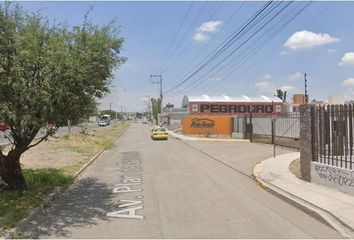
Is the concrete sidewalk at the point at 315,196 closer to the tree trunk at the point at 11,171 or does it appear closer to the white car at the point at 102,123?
the tree trunk at the point at 11,171

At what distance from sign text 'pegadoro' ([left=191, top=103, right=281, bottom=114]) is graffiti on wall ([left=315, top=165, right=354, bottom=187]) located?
66.3m

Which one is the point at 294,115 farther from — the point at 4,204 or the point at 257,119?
the point at 4,204

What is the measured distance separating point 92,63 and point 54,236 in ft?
16.8

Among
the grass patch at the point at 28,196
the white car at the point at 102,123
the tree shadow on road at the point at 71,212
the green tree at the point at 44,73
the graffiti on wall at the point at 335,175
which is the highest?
the green tree at the point at 44,73

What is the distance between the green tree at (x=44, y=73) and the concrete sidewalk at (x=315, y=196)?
20.1 feet

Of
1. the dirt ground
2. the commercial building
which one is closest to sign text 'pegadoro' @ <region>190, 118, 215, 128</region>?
the commercial building

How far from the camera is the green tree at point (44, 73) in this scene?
1062 cm

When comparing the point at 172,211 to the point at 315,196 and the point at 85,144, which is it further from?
the point at 85,144

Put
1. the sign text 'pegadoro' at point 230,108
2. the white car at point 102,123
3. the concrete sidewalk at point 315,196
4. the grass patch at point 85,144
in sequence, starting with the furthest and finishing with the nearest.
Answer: the white car at point 102,123
the sign text 'pegadoro' at point 230,108
the grass patch at point 85,144
the concrete sidewalk at point 315,196

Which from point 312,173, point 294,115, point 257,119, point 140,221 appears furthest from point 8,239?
point 257,119

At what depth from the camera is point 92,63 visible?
40.0 ft

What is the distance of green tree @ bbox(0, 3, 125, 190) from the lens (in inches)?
418

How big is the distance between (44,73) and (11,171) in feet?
11.0

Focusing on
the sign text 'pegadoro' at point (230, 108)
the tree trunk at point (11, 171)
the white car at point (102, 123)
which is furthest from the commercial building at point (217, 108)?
the tree trunk at point (11, 171)
